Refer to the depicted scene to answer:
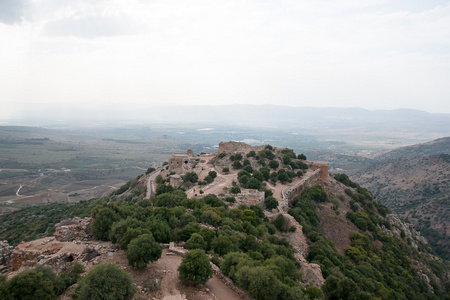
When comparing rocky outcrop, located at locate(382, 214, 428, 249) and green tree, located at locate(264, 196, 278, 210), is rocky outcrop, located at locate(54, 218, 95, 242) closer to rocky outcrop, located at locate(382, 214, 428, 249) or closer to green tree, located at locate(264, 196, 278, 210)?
green tree, located at locate(264, 196, 278, 210)

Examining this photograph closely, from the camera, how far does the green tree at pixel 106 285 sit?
9.35 m

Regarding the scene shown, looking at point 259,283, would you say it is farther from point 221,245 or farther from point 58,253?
point 58,253

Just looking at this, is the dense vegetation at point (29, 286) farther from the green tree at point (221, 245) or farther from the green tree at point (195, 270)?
the green tree at point (221, 245)

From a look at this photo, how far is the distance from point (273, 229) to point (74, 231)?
1600 centimetres

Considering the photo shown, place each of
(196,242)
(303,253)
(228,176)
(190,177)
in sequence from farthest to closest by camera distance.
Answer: (228,176) < (190,177) < (303,253) < (196,242)

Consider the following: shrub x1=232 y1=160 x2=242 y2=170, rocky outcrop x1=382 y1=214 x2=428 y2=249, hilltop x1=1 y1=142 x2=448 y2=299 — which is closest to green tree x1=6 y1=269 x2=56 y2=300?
hilltop x1=1 y1=142 x2=448 y2=299

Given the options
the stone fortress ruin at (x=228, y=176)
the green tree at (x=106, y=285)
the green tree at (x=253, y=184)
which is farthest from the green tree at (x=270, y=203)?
the green tree at (x=106, y=285)

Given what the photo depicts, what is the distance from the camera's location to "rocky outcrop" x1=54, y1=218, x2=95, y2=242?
630 inches

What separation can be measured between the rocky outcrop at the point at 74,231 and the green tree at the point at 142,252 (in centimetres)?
609

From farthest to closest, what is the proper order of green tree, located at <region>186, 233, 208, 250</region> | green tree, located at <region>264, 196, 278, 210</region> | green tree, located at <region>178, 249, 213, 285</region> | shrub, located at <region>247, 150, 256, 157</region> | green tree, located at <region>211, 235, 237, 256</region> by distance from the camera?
1. shrub, located at <region>247, 150, 256, 157</region>
2. green tree, located at <region>264, 196, 278, 210</region>
3. green tree, located at <region>211, 235, 237, 256</region>
4. green tree, located at <region>186, 233, 208, 250</region>
5. green tree, located at <region>178, 249, 213, 285</region>

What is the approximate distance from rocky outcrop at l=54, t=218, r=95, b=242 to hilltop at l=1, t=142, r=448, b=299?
2.13 ft

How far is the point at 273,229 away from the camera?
24578mm

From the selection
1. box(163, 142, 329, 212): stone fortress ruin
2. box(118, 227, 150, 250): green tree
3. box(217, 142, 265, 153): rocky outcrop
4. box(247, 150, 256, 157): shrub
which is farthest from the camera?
box(217, 142, 265, 153): rocky outcrop

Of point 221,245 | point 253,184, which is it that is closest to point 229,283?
point 221,245
